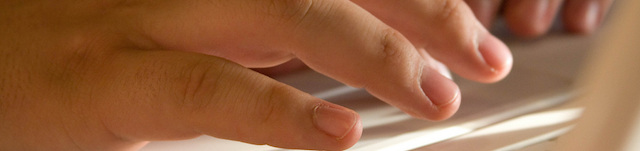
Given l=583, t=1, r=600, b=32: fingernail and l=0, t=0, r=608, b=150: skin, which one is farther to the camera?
l=583, t=1, r=600, b=32: fingernail

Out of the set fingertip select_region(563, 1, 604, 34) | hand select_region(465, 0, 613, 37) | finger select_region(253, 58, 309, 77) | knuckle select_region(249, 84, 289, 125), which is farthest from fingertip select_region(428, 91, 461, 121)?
fingertip select_region(563, 1, 604, 34)

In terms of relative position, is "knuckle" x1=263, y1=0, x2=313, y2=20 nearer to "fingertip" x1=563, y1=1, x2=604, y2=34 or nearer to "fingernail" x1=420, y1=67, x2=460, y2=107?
"fingernail" x1=420, y1=67, x2=460, y2=107

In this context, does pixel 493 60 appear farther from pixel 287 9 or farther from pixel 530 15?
pixel 530 15

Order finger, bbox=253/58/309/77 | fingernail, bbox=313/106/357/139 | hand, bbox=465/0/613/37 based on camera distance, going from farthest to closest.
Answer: hand, bbox=465/0/613/37 < finger, bbox=253/58/309/77 < fingernail, bbox=313/106/357/139

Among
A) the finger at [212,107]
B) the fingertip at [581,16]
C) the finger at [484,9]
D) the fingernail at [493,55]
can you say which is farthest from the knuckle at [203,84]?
the fingertip at [581,16]

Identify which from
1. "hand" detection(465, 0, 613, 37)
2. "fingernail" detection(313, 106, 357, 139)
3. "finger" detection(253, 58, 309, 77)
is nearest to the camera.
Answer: "fingernail" detection(313, 106, 357, 139)

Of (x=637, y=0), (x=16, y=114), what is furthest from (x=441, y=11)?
(x=16, y=114)
